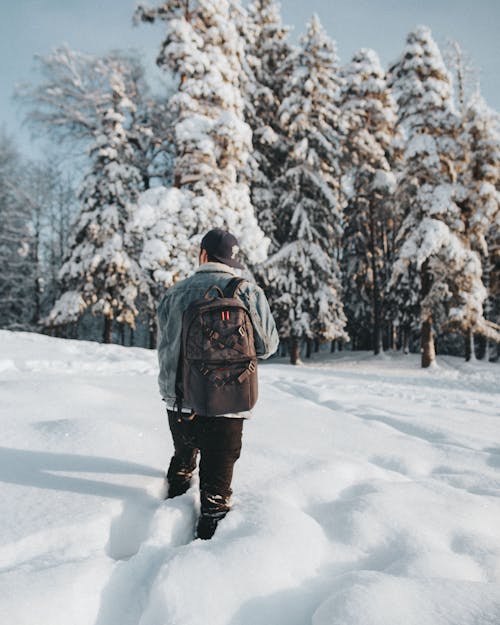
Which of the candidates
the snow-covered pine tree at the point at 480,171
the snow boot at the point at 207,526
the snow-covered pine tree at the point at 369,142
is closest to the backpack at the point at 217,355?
the snow boot at the point at 207,526

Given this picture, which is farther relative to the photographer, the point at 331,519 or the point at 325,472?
the point at 325,472

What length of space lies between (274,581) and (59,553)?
3.51 ft

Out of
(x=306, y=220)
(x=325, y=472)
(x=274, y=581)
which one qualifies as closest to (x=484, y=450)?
(x=325, y=472)

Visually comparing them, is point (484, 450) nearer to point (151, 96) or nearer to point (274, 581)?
point (274, 581)

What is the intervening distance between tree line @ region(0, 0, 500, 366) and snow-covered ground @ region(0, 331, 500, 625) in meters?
8.93

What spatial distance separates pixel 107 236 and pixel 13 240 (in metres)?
9.15

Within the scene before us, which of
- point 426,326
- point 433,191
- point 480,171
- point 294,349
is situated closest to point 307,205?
point 433,191

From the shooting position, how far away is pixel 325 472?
3.05 meters

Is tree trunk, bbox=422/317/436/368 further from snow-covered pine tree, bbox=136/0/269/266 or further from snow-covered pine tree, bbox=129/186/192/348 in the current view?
snow-covered pine tree, bbox=129/186/192/348

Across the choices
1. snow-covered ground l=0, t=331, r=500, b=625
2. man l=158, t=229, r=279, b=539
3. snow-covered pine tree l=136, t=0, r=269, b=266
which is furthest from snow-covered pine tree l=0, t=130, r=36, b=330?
man l=158, t=229, r=279, b=539

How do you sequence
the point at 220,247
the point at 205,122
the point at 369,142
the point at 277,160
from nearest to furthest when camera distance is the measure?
1. the point at 220,247
2. the point at 205,122
3. the point at 277,160
4. the point at 369,142

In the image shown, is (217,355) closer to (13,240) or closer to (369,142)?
(369,142)

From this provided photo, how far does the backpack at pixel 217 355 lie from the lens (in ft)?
7.30

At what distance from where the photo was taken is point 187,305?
243 centimetres
